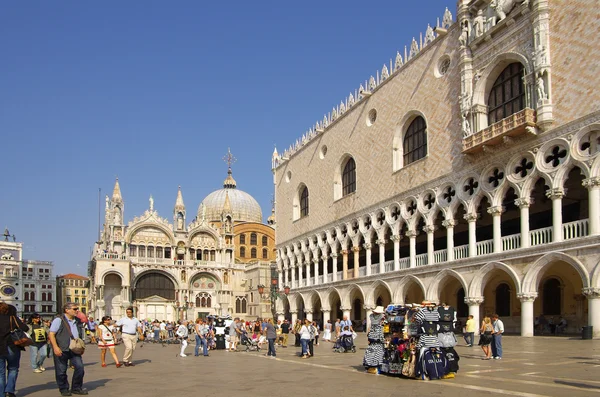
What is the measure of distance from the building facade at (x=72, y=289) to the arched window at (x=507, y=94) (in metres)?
86.5

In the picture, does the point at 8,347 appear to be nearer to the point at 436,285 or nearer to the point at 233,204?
the point at 436,285

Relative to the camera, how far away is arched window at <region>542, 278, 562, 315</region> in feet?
88.5

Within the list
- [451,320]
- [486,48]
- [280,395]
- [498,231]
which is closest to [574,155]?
[498,231]

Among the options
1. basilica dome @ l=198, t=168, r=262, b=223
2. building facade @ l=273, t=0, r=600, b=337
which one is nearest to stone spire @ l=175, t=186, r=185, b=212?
basilica dome @ l=198, t=168, r=262, b=223

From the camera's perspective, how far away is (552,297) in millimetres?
27328

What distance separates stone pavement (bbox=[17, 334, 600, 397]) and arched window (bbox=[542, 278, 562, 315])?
10.0 meters

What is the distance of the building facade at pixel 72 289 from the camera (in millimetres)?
102963

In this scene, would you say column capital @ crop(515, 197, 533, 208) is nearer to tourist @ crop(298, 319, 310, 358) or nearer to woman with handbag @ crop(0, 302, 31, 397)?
tourist @ crop(298, 319, 310, 358)

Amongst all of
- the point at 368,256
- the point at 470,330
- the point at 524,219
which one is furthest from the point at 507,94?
the point at 368,256

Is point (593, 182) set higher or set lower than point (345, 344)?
higher

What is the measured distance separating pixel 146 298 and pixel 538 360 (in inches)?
1803

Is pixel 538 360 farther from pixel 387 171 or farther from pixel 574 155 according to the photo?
pixel 387 171

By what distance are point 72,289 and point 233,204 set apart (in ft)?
147

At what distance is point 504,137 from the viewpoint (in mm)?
25109
